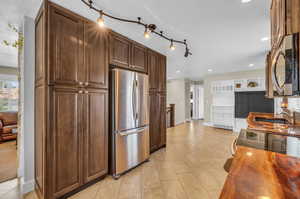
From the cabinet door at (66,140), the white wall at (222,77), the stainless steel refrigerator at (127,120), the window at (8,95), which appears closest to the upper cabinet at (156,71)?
the stainless steel refrigerator at (127,120)

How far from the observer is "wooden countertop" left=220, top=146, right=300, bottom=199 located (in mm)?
646

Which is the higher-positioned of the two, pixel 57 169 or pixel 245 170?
pixel 245 170

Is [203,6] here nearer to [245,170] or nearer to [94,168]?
[245,170]

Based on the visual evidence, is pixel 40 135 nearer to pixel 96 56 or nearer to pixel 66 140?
pixel 66 140

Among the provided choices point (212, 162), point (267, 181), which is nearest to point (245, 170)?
point (267, 181)

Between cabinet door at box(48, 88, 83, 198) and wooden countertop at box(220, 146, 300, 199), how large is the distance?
1890 millimetres

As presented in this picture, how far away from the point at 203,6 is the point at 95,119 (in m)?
2.27

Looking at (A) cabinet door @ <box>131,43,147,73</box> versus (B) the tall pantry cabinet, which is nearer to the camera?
(B) the tall pantry cabinet

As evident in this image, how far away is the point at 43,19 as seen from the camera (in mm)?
1734

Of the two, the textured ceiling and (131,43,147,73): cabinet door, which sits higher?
the textured ceiling

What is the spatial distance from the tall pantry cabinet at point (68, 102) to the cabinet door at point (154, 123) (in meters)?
1.27

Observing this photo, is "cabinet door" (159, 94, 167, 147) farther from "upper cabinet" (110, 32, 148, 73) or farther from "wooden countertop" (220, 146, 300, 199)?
"wooden countertop" (220, 146, 300, 199)

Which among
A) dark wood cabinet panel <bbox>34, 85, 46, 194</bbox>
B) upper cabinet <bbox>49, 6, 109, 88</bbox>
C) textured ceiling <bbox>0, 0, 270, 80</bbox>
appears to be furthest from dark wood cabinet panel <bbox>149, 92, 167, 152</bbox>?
dark wood cabinet panel <bbox>34, 85, 46, 194</bbox>

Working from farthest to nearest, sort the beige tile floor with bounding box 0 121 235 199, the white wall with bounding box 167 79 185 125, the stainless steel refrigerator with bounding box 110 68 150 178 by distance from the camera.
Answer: the white wall with bounding box 167 79 185 125 → the stainless steel refrigerator with bounding box 110 68 150 178 → the beige tile floor with bounding box 0 121 235 199
